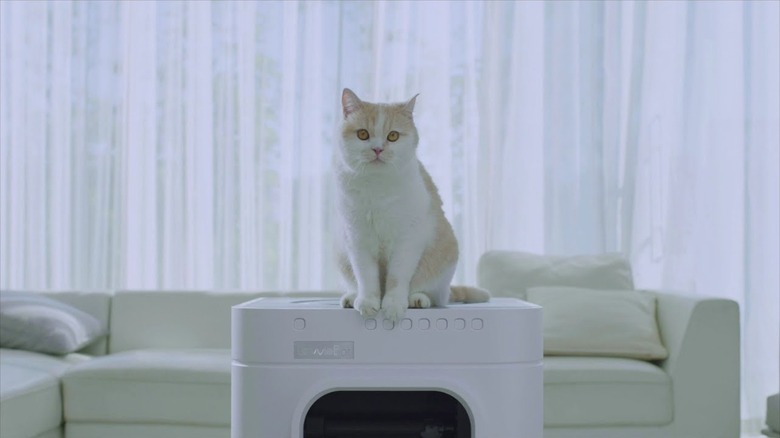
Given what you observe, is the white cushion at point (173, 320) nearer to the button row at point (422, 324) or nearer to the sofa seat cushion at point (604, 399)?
the sofa seat cushion at point (604, 399)

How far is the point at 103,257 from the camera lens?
13.0 ft

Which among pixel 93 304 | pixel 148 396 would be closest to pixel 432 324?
pixel 148 396

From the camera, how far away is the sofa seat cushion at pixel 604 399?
285cm

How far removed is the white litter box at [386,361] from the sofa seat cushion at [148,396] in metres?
1.44

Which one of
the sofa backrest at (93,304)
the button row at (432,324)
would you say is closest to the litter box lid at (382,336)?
the button row at (432,324)

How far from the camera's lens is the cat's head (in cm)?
146

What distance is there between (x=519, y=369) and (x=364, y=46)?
2.75 m

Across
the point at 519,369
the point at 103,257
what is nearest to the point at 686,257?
the point at 103,257

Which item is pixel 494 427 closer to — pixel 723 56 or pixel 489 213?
pixel 489 213

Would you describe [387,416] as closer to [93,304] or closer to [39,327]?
[39,327]

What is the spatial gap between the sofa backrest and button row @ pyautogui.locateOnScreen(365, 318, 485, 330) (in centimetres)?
226

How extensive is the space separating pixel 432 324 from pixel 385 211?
194mm

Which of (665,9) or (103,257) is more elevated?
(665,9)

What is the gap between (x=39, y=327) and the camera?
3166 millimetres
